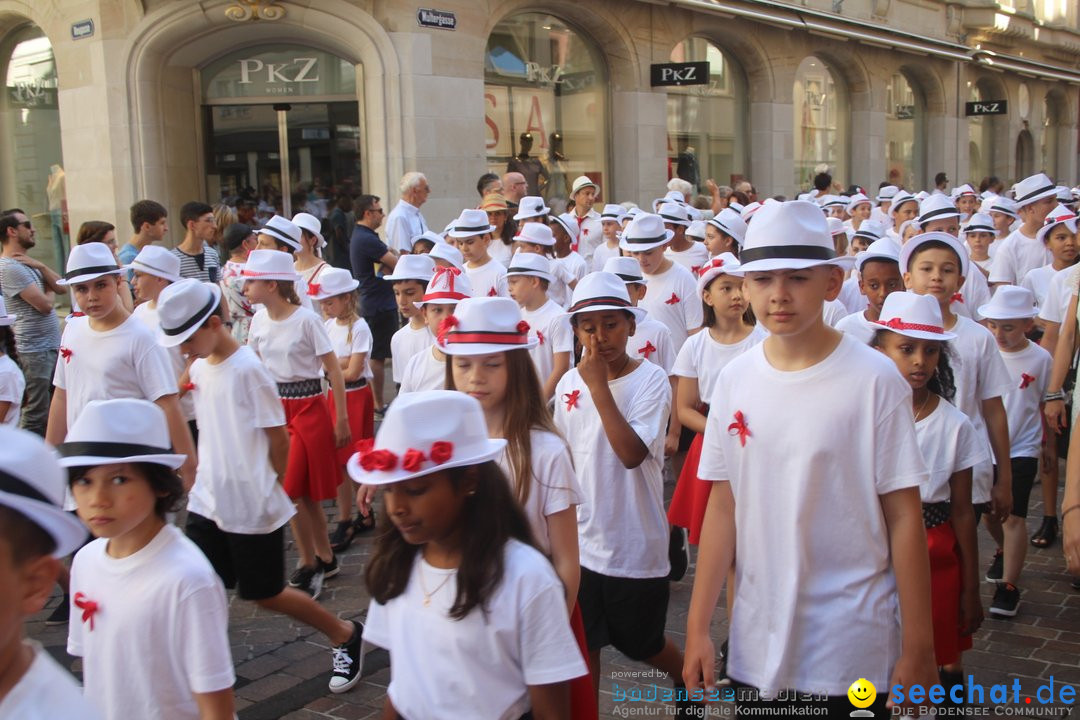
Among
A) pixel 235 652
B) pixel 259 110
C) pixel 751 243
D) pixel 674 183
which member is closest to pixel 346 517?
pixel 235 652

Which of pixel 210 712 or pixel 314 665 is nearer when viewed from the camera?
pixel 210 712

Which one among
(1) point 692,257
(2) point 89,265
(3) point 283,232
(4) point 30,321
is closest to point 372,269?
(3) point 283,232

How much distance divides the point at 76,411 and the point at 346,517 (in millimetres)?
1986

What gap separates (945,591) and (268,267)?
4166 mm

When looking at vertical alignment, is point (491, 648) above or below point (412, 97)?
below

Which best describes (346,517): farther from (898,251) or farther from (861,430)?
(861,430)

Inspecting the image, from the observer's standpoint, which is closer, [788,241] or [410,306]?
[788,241]

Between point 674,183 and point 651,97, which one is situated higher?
point 651,97

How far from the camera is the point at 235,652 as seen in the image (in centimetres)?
543

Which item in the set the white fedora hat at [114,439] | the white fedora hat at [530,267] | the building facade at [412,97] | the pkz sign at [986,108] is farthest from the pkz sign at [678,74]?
the white fedora hat at [114,439]

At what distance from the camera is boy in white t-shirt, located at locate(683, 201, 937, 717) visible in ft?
9.48

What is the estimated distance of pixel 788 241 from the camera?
116 inches

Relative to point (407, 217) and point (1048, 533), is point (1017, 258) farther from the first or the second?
point (407, 217)

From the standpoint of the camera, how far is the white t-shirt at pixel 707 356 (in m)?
5.59
